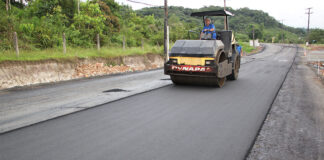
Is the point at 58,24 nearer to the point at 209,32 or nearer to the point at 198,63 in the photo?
the point at 209,32

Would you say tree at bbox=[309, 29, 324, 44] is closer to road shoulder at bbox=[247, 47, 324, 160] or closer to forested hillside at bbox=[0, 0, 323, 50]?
forested hillside at bbox=[0, 0, 323, 50]

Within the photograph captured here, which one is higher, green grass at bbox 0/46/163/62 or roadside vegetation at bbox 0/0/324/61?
roadside vegetation at bbox 0/0/324/61

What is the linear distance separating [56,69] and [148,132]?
8874 millimetres

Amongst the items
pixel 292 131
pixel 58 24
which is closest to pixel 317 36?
pixel 58 24

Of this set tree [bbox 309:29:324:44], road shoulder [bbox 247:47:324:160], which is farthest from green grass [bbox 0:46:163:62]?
tree [bbox 309:29:324:44]

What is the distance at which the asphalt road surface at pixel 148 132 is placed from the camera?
3.90 m

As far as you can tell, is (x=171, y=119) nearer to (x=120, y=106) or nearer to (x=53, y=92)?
(x=120, y=106)

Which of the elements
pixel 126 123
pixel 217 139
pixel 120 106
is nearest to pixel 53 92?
pixel 120 106

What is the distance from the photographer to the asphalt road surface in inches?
154

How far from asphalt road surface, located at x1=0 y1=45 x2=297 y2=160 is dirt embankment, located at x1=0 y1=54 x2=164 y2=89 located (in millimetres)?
5478

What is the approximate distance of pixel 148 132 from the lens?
15.8ft

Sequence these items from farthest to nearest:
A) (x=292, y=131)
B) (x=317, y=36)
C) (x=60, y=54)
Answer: (x=317, y=36)
(x=60, y=54)
(x=292, y=131)

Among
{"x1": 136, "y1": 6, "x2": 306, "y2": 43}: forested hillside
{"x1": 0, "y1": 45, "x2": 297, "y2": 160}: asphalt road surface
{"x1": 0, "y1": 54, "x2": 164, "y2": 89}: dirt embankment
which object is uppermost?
{"x1": 136, "y1": 6, "x2": 306, "y2": 43}: forested hillside

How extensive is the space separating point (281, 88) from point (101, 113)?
22.8 ft
